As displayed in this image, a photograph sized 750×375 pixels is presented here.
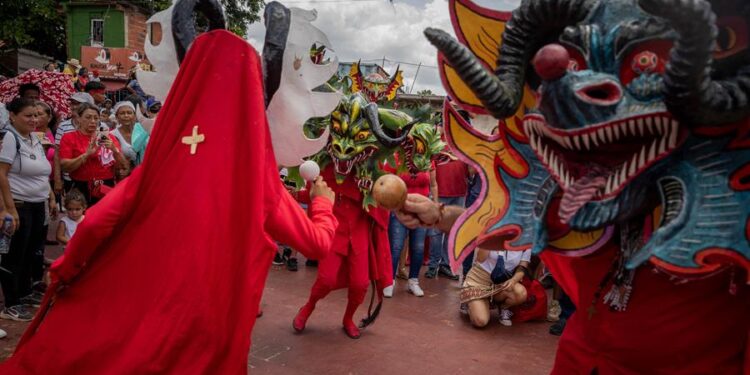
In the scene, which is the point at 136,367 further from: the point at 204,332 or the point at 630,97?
the point at 630,97

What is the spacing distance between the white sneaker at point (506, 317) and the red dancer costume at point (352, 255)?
1.40 m

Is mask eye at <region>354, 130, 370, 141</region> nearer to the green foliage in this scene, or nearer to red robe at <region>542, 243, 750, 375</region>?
red robe at <region>542, 243, 750, 375</region>

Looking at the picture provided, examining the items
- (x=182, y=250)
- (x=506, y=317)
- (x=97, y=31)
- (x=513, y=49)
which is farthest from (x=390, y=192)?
(x=97, y=31)

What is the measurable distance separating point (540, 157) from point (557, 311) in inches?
189

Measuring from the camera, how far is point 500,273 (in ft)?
17.9

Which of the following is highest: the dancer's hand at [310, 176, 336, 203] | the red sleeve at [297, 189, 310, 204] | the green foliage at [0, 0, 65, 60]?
the green foliage at [0, 0, 65, 60]

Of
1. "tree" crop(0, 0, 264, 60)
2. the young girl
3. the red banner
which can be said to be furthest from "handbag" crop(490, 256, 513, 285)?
the red banner

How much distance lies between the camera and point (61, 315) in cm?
204

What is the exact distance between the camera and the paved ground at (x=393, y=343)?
4.07 m

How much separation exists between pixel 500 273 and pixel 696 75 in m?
4.54

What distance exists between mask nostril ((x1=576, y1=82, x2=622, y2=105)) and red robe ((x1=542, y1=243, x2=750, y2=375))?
1.76ft

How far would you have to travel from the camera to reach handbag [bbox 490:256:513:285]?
545 centimetres

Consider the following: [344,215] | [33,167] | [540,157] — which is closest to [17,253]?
[33,167]

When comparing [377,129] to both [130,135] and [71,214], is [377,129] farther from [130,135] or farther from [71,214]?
[130,135]
